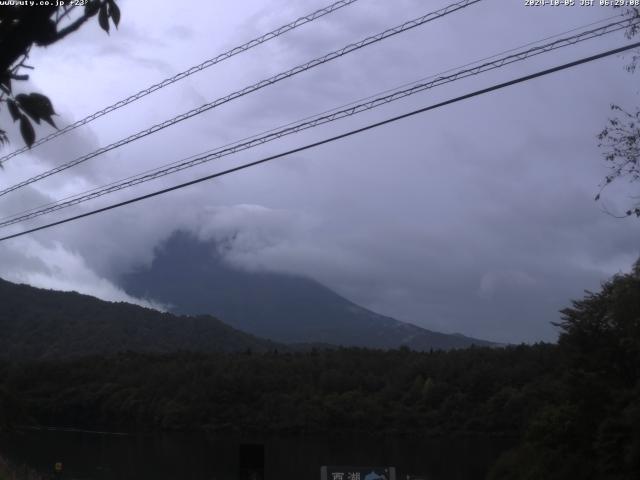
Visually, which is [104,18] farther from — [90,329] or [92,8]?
[90,329]

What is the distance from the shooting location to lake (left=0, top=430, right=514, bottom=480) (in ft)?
154

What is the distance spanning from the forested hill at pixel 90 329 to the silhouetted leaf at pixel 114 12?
342 feet

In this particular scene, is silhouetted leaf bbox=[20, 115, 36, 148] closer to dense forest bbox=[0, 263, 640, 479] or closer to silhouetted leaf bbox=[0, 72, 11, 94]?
silhouetted leaf bbox=[0, 72, 11, 94]

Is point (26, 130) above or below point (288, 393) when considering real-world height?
below

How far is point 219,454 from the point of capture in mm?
62969

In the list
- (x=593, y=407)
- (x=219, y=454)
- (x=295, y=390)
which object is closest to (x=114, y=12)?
(x=593, y=407)

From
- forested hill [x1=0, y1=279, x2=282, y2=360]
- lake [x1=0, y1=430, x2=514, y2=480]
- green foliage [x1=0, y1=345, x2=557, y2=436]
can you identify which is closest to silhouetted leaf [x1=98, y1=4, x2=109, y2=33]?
lake [x1=0, y1=430, x2=514, y2=480]

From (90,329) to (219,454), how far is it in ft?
241

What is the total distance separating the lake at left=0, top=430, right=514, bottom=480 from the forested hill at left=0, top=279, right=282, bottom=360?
35.2 meters

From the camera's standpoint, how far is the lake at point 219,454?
4699cm

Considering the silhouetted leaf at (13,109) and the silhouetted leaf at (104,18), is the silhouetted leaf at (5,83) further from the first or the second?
the silhouetted leaf at (104,18)

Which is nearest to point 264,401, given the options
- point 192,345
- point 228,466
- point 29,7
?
point 228,466

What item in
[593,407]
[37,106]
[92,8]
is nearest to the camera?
[37,106]

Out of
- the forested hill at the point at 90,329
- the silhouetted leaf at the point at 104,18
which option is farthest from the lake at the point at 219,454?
the silhouetted leaf at the point at 104,18
